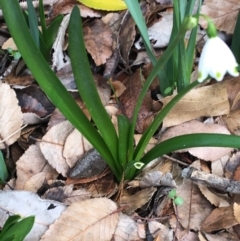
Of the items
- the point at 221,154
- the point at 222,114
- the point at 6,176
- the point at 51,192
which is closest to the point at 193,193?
the point at 221,154

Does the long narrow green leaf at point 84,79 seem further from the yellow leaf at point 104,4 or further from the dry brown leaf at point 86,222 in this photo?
the yellow leaf at point 104,4

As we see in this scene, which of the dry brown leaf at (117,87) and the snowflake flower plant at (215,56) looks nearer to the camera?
the snowflake flower plant at (215,56)

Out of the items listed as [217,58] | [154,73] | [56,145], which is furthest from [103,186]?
[217,58]

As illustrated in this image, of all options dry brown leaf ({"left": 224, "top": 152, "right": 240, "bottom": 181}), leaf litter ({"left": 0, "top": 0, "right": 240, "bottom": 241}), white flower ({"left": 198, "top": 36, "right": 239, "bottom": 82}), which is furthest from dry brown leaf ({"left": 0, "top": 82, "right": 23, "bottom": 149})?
white flower ({"left": 198, "top": 36, "right": 239, "bottom": 82})

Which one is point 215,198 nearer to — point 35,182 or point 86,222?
point 86,222

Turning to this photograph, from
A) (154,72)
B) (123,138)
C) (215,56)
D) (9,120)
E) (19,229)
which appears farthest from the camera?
(9,120)

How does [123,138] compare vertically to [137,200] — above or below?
above

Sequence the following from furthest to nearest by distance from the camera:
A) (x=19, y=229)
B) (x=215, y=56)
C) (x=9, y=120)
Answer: (x=9, y=120), (x=19, y=229), (x=215, y=56)

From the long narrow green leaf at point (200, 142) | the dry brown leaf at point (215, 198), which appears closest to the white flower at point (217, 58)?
the long narrow green leaf at point (200, 142)
